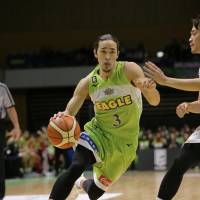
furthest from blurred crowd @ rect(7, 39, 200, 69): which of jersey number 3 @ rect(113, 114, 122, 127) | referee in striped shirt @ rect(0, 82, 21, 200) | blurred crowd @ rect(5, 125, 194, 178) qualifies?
jersey number 3 @ rect(113, 114, 122, 127)

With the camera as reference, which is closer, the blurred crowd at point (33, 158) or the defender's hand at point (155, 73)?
the defender's hand at point (155, 73)

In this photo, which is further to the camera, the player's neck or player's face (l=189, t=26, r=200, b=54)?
the player's neck

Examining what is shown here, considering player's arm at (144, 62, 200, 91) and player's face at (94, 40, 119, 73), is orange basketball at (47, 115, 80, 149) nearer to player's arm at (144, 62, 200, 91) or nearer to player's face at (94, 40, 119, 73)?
player's face at (94, 40, 119, 73)

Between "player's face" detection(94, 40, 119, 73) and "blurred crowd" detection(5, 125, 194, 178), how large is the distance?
9782 millimetres

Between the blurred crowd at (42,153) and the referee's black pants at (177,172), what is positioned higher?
the referee's black pants at (177,172)

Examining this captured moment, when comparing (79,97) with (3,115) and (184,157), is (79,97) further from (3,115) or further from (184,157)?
(3,115)

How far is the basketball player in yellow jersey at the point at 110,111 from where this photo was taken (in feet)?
18.6

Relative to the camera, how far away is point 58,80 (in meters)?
24.5

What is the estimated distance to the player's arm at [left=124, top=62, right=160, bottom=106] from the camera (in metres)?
4.70

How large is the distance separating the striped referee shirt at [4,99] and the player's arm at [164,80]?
318 cm

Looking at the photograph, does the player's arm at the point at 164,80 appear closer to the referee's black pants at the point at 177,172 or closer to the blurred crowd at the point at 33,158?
the referee's black pants at the point at 177,172

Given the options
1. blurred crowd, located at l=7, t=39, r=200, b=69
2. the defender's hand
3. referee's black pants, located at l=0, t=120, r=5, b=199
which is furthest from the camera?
blurred crowd, located at l=7, t=39, r=200, b=69

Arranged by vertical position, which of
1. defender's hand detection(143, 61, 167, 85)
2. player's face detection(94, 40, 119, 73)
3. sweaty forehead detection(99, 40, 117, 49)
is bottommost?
defender's hand detection(143, 61, 167, 85)

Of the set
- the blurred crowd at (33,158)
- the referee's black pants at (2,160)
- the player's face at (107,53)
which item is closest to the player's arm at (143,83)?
the player's face at (107,53)
